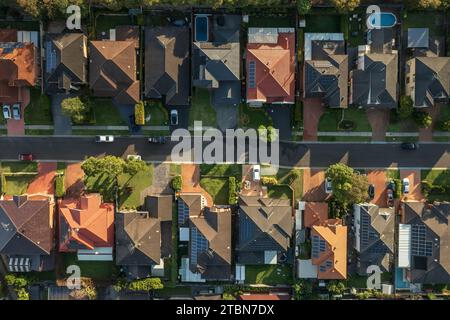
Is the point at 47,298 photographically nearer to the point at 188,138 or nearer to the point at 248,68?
the point at 188,138

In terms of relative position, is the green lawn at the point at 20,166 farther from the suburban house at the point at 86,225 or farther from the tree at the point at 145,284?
the tree at the point at 145,284

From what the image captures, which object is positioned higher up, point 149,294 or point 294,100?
point 294,100

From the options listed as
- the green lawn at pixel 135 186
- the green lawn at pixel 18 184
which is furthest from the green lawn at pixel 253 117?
the green lawn at pixel 18 184

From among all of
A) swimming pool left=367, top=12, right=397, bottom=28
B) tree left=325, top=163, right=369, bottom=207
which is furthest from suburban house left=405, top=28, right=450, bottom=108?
tree left=325, top=163, right=369, bottom=207

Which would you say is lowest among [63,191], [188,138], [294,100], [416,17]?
[63,191]

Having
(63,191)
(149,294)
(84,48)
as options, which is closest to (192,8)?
(84,48)

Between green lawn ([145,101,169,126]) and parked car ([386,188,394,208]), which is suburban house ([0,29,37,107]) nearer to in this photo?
green lawn ([145,101,169,126])
